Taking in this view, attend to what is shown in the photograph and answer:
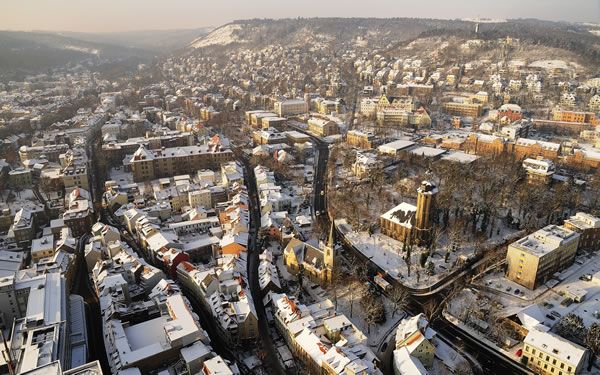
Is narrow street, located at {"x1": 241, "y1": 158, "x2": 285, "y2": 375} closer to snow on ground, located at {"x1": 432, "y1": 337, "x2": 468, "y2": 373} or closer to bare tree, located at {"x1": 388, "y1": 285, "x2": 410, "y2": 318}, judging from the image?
bare tree, located at {"x1": 388, "y1": 285, "x2": 410, "y2": 318}

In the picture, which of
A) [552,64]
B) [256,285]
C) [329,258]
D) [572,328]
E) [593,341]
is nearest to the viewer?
[593,341]

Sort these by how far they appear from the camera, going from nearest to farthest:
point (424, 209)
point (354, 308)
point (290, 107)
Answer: point (354, 308) < point (424, 209) < point (290, 107)

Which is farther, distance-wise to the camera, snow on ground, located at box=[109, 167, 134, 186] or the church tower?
snow on ground, located at box=[109, 167, 134, 186]

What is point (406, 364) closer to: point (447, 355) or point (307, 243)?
point (447, 355)

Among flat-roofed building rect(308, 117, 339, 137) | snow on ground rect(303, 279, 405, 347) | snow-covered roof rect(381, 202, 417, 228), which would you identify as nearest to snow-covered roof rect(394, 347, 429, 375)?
snow on ground rect(303, 279, 405, 347)

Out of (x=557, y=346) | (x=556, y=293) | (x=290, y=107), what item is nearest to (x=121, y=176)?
(x=290, y=107)

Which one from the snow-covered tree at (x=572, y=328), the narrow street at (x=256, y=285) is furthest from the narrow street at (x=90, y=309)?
the snow-covered tree at (x=572, y=328)
